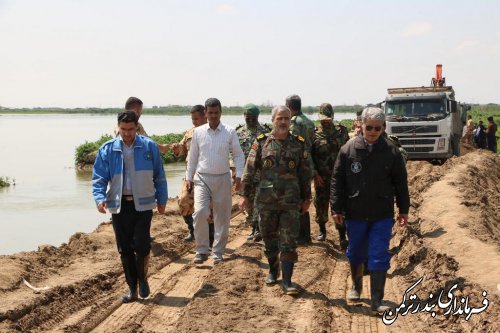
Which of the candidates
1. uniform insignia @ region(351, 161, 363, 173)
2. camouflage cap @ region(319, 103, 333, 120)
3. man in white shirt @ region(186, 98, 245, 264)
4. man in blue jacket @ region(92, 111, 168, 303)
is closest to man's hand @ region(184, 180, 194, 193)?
man in white shirt @ region(186, 98, 245, 264)

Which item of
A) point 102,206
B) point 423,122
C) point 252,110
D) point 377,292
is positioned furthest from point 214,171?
point 423,122

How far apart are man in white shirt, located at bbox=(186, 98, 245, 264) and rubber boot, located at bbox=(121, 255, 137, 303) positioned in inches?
58.4

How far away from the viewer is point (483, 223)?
9.22m

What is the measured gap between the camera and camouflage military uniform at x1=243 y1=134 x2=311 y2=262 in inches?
250

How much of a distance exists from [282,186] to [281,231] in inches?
18.0

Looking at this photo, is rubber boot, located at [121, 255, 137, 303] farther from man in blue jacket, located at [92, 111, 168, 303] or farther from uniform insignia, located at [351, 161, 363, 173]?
uniform insignia, located at [351, 161, 363, 173]

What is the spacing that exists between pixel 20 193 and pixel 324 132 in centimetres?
1367

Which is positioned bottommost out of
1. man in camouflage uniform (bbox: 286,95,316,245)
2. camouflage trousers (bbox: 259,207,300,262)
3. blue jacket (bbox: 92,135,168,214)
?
camouflage trousers (bbox: 259,207,300,262)

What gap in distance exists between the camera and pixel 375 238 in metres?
5.79

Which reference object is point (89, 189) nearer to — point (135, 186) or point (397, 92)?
point (397, 92)

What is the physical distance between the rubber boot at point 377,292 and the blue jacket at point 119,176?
2250mm

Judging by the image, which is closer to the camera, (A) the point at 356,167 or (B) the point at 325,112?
(A) the point at 356,167

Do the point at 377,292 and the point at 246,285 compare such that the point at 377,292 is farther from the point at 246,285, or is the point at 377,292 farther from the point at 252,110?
the point at 252,110

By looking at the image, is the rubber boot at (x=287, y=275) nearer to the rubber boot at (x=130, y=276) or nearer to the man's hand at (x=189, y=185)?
the rubber boot at (x=130, y=276)
